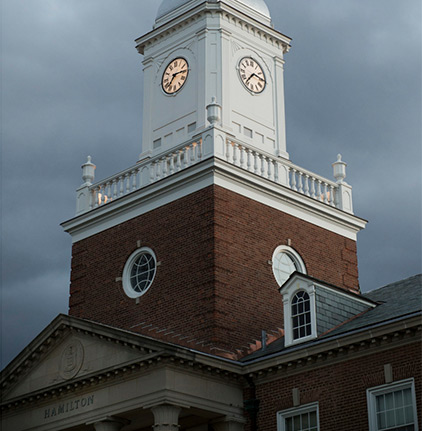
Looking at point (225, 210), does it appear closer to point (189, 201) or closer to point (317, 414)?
point (189, 201)

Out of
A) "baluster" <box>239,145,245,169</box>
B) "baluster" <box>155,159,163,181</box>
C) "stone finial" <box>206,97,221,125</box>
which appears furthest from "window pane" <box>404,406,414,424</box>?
"baluster" <box>155,159,163,181</box>

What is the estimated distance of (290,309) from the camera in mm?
26891

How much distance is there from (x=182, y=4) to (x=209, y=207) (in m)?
8.75

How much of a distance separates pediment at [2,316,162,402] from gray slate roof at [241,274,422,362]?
3333 mm

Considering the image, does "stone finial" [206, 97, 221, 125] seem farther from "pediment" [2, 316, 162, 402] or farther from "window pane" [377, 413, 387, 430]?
"window pane" [377, 413, 387, 430]

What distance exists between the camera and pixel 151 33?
3462 cm

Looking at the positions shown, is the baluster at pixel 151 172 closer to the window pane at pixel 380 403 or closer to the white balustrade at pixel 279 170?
the white balustrade at pixel 279 170

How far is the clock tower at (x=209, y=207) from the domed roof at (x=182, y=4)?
52mm

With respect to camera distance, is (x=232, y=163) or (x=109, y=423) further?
(x=232, y=163)

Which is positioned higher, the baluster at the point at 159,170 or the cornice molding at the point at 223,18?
the cornice molding at the point at 223,18

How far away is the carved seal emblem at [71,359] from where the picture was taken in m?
27.1

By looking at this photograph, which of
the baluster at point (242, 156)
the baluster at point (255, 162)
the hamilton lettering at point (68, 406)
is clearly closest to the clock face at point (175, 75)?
the baluster at point (242, 156)

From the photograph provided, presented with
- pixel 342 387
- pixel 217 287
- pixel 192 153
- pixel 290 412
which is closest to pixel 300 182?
pixel 192 153

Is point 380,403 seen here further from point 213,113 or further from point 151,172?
point 151,172
